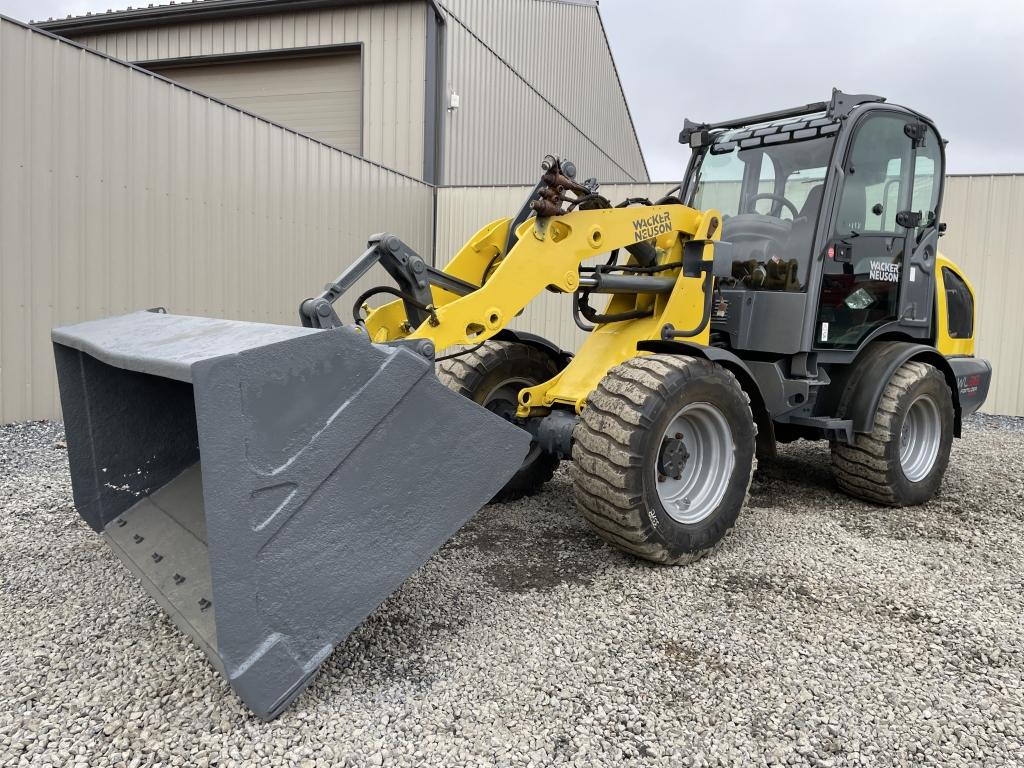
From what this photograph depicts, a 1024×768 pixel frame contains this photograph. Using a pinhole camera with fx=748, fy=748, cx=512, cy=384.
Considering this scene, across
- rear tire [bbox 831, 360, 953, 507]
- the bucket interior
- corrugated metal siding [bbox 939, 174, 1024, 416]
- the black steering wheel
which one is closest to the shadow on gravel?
rear tire [bbox 831, 360, 953, 507]

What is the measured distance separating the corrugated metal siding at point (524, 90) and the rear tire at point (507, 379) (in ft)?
26.8

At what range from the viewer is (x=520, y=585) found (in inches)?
125

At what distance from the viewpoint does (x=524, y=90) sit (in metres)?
15.2

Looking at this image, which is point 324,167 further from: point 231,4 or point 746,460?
point 746,460

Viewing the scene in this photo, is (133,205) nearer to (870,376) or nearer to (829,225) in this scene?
(829,225)

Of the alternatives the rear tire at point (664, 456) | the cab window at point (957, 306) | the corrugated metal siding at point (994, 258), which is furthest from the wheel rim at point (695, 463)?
the corrugated metal siding at point (994, 258)

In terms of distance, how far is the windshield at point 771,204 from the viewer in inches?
168

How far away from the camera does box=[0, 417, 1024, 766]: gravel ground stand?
2.06 m

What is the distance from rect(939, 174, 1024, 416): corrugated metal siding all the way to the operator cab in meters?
5.14

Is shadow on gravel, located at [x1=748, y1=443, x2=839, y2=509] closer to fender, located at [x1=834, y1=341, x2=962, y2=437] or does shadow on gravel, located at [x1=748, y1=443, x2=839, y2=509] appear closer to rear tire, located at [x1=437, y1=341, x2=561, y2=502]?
fender, located at [x1=834, y1=341, x2=962, y2=437]

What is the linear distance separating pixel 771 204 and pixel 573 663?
10.3 feet

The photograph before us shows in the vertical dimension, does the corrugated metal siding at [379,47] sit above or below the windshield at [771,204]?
above

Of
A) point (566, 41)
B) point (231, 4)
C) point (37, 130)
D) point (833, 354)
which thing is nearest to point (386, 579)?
point (833, 354)

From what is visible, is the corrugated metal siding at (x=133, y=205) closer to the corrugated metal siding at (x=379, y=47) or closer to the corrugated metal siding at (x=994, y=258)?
the corrugated metal siding at (x=379, y=47)
